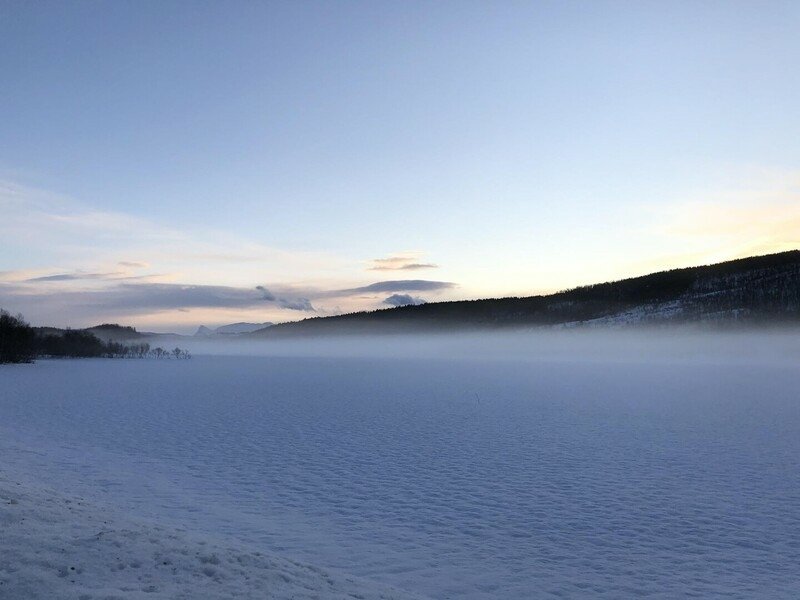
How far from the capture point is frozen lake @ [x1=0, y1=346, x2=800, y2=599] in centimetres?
1005

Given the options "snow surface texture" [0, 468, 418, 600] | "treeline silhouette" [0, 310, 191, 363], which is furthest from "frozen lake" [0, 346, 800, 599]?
"treeline silhouette" [0, 310, 191, 363]

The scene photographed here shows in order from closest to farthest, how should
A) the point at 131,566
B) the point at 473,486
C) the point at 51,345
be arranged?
the point at 131,566 < the point at 473,486 < the point at 51,345

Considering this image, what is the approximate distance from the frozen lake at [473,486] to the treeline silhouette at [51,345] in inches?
2784

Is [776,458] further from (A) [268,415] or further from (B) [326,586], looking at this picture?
(A) [268,415]

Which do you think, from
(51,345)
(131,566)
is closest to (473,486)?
(131,566)

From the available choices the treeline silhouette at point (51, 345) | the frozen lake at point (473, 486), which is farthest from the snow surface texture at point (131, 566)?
the treeline silhouette at point (51, 345)

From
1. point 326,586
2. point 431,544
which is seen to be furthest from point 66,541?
point 431,544

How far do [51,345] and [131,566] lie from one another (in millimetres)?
137649

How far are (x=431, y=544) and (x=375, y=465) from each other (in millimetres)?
6883

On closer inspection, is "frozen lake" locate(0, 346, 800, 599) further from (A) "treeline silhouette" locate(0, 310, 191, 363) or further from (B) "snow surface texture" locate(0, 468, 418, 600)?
(A) "treeline silhouette" locate(0, 310, 191, 363)

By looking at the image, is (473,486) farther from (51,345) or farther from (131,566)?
(51,345)

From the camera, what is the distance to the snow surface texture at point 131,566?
7203mm

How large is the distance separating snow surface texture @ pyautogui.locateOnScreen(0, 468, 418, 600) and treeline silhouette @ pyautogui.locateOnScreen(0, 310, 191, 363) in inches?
3823

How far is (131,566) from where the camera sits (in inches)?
318
